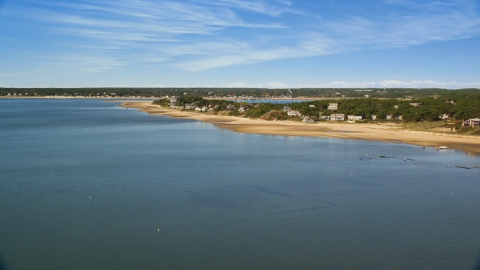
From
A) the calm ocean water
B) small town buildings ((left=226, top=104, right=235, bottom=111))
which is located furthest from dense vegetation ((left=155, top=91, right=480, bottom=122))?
the calm ocean water

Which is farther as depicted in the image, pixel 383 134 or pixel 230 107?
pixel 230 107

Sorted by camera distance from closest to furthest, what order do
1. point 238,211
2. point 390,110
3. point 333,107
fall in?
point 238,211, point 390,110, point 333,107

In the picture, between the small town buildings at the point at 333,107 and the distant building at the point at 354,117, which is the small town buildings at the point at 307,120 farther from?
the small town buildings at the point at 333,107

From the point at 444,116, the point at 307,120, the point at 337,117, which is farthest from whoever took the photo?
the point at 337,117

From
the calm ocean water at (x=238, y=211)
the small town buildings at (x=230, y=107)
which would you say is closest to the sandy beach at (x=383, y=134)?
the calm ocean water at (x=238, y=211)

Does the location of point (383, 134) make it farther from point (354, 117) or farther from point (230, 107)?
point (230, 107)

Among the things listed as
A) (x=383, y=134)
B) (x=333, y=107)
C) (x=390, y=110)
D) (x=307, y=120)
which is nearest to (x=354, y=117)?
(x=390, y=110)

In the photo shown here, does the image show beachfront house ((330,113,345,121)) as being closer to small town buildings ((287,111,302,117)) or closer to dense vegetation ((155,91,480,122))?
dense vegetation ((155,91,480,122))

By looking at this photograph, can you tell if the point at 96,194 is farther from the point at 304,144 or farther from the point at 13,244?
the point at 304,144
